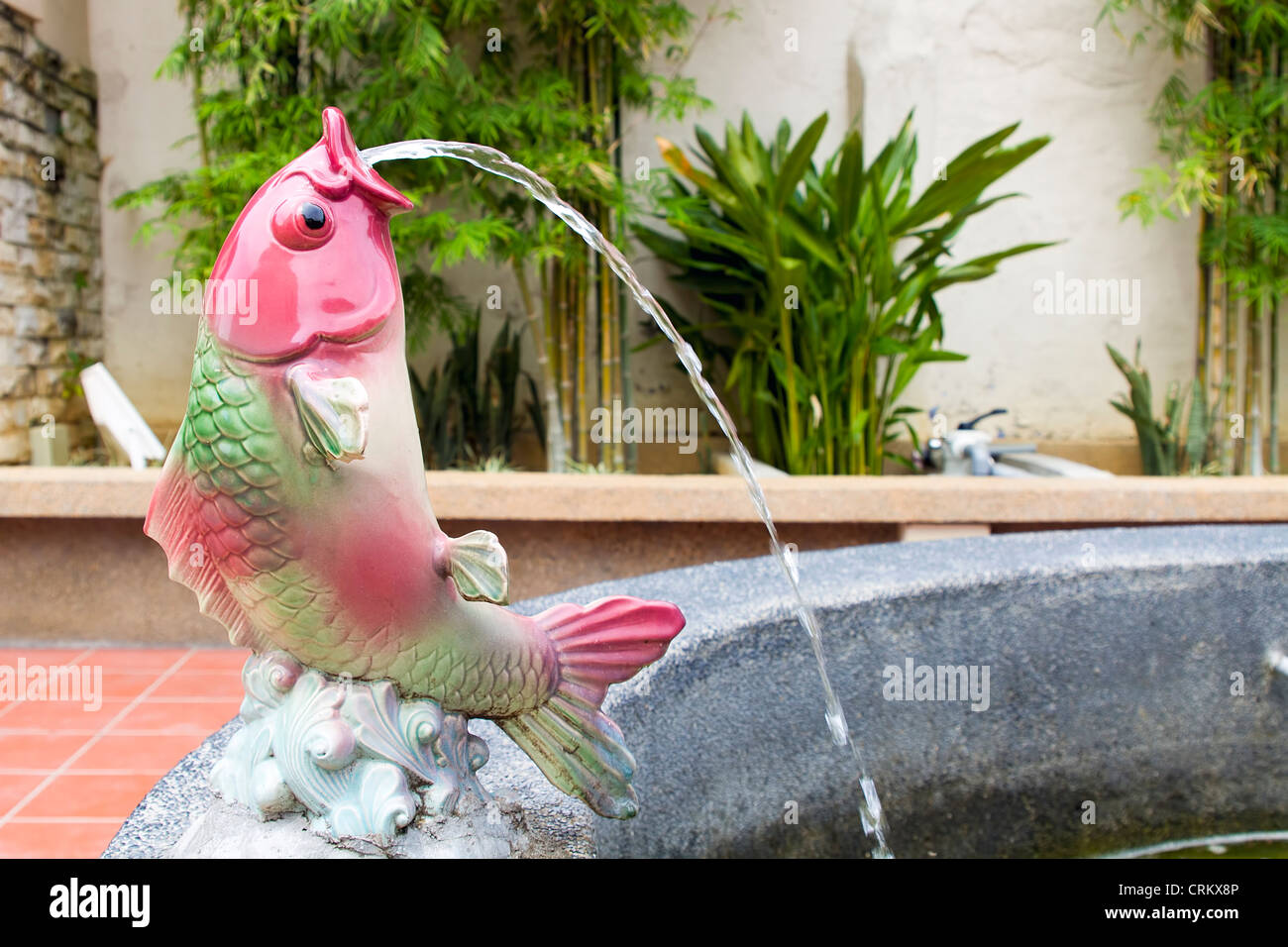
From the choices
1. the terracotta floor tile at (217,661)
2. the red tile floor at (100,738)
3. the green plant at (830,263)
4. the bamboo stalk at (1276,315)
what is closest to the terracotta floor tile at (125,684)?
the red tile floor at (100,738)

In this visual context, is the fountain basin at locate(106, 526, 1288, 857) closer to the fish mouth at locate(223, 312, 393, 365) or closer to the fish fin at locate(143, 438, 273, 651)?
the fish fin at locate(143, 438, 273, 651)

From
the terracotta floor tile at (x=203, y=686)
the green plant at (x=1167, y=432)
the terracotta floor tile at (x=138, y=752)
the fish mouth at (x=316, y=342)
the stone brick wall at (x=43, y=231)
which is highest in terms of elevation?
the stone brick wall at (x=43, y=231)

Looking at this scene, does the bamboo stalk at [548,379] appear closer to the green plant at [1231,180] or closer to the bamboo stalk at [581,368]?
the bamboo stalk at [581,368]

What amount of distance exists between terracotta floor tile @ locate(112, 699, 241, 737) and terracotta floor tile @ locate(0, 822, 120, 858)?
44 centimetres

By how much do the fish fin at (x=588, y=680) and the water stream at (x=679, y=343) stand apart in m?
0.30

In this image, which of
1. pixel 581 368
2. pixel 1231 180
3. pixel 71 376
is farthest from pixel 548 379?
pixel 1231 180

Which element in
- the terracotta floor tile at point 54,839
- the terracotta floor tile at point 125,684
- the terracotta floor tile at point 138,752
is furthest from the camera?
the terracotta floor tile at point 125,684

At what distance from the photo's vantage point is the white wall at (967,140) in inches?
173

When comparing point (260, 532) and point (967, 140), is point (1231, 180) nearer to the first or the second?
point (967, 140)

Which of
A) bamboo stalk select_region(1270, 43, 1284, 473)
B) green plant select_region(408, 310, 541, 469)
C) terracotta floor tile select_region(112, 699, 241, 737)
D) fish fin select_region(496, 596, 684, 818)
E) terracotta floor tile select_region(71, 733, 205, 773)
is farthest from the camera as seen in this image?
Result: bamboo stalk select_region(1270, 43, 1284, 473)

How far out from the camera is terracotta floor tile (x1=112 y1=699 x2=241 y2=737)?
237cm

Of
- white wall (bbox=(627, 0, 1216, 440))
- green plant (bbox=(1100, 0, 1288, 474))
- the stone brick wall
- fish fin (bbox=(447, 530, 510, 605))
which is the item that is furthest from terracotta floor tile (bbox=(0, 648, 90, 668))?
green plant (bbox=(1100, 0, 1288, 474))

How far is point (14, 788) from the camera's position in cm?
206

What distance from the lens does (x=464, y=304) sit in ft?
14.3
